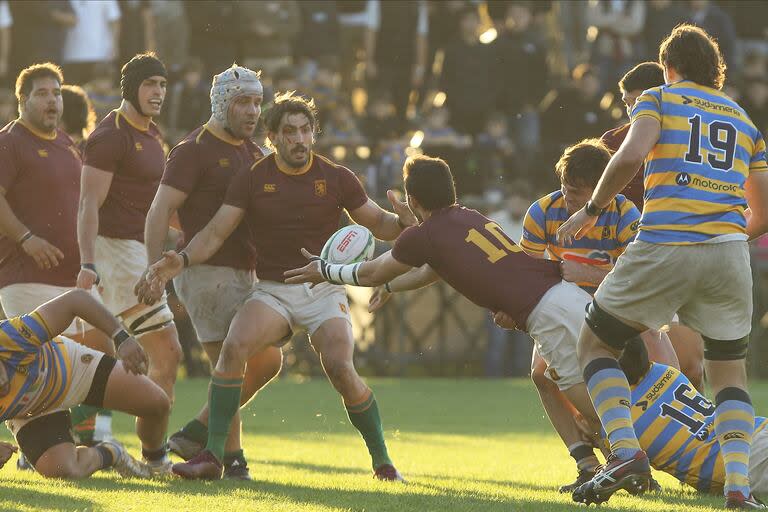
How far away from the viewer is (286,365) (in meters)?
18.7

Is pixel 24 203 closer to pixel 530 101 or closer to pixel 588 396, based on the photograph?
pixel 588 396

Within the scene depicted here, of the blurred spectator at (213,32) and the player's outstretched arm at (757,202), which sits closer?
the player's outstretched arm at (757,202)

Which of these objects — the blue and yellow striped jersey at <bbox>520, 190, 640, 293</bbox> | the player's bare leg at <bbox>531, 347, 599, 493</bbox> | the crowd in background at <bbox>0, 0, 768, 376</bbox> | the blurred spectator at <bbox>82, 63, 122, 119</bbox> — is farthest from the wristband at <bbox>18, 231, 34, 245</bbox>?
the blurred spectator at <bbox>82, 63, 122, 119</bbox>

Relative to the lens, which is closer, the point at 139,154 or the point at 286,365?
the point at 139,154

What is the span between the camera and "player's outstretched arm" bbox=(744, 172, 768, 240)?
24.5 ft

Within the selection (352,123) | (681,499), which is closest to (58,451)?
(681,499)

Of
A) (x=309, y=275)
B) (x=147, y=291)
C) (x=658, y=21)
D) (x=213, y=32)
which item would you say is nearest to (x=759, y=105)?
(x=658, y=21)

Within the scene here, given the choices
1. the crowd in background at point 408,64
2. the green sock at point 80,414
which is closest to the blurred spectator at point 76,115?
the green sock at point 80,414

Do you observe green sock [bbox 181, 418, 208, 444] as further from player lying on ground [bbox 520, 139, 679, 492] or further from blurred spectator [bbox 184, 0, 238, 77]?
blurred spectator [bbox 184, 0, 238, 77]

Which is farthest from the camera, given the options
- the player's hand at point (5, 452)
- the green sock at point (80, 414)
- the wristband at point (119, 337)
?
the green sock at point (80, 414)

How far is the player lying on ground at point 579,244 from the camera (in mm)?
8281

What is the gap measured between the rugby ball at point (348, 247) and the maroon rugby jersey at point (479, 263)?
608mm

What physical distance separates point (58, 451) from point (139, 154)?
2.23 m

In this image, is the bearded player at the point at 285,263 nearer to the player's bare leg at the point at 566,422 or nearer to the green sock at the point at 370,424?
the green sock at the point at 370,424
